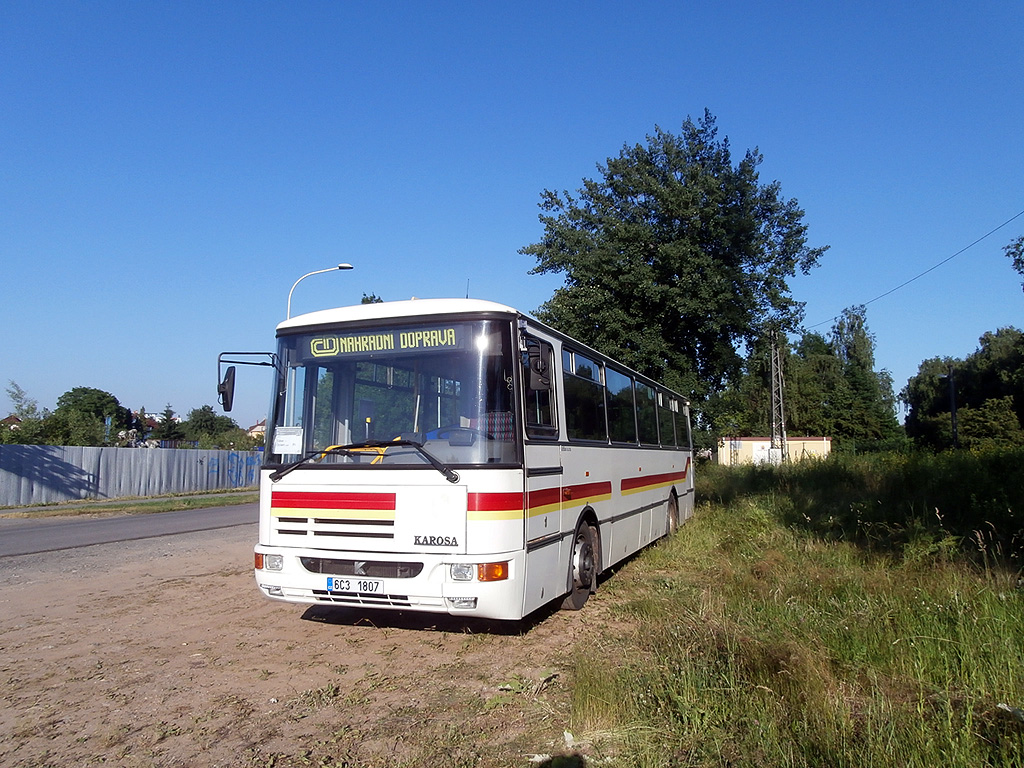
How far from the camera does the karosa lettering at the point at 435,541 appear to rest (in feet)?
19.6

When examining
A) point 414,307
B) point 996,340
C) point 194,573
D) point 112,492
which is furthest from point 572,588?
point 996,340

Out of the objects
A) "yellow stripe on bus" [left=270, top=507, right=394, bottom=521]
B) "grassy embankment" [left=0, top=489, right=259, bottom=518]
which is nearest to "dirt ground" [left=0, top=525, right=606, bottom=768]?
"yellow stripe on bus" [left=270, top=507, right=394, bottom=521]

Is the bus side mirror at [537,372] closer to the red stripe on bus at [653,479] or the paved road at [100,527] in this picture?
the red stripe on bus at [653,479]

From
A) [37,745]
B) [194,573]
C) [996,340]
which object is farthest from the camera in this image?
[996,340]

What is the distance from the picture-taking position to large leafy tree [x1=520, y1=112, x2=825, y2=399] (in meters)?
23.8

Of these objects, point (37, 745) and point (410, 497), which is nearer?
point (37, 745)

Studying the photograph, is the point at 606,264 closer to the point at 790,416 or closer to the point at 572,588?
the point at 572,588

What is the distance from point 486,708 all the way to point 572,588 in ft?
9.26

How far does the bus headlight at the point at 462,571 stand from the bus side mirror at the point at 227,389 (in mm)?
2814

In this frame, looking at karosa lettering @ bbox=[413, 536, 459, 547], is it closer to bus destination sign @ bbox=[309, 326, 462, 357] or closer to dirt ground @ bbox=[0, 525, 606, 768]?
dirt ground @ bbox=[0, 525, 606, 768]

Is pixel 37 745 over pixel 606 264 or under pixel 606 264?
under

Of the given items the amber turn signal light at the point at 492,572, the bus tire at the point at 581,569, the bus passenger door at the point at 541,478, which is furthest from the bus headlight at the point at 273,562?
the bus tire at the point at 581,569

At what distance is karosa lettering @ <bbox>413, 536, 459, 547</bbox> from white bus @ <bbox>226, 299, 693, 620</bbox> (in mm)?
11

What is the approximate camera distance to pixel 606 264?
24531mm
